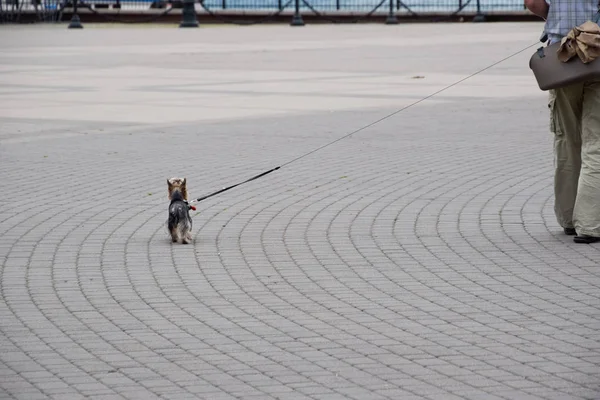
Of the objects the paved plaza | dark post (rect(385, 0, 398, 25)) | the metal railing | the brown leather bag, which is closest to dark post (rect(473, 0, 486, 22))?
the metal railing

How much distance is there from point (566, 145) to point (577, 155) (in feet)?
0.33

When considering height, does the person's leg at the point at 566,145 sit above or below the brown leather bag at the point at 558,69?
below

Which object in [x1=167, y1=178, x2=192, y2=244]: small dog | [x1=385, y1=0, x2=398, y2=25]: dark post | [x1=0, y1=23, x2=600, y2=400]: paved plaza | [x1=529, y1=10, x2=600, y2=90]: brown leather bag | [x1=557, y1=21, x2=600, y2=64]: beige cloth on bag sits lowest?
[x1=385, y1=0, x2=398, y2=25]: dark post

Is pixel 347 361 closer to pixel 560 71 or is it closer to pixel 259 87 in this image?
pixel 560 71

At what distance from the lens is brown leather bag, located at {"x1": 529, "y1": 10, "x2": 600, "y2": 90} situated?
7.78 meters

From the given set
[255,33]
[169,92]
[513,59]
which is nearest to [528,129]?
[169,92]

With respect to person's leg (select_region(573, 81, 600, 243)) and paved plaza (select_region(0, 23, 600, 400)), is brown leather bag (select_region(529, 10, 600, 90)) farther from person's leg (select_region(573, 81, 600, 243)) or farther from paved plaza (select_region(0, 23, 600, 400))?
paved plaza (select_region(0, 23, 600, 400))

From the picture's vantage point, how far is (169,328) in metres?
6.19

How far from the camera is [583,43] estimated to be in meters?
7.74

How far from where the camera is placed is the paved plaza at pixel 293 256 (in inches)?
216

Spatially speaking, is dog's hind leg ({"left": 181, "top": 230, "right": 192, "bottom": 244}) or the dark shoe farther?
dog's hind leg ({"left": 181, "top": 230, "right": 192, "bottom": 244})

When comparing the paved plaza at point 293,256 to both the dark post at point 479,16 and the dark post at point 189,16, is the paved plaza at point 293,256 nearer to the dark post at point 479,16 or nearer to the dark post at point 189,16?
the dark post at point 189,16

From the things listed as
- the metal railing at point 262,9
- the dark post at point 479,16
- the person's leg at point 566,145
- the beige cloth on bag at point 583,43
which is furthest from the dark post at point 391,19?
the beige cloth on bag at point 583,43

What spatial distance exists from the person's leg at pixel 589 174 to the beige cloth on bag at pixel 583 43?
314 millimetres
